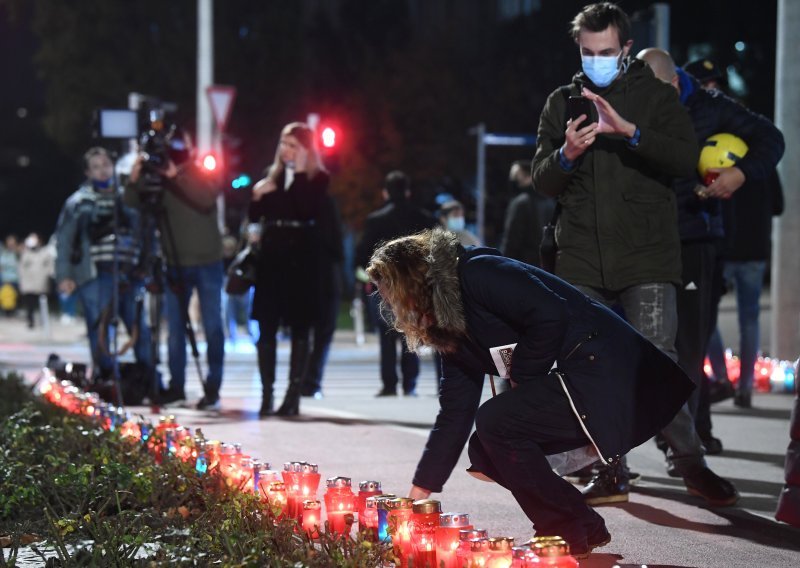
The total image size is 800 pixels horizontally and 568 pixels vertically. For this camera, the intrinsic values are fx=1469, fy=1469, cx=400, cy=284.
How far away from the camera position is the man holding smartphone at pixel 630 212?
665 centimetres

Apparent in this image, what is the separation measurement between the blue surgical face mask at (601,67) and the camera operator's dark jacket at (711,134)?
1089 millimetres

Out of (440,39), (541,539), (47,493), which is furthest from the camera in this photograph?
(440,39)

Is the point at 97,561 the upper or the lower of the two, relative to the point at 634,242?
lower

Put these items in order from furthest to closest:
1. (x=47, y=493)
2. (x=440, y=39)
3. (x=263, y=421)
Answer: (x=440, y=39), (x=263, y=421), (x=47, y=493)

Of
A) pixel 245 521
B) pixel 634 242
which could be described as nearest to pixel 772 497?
pixel 634 242

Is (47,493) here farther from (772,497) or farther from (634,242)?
(772,497)

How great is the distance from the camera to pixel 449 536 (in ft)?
15.2

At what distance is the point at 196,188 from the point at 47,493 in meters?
5.15

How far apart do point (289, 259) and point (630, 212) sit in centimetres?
444

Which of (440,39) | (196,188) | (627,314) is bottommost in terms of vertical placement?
(627,314)

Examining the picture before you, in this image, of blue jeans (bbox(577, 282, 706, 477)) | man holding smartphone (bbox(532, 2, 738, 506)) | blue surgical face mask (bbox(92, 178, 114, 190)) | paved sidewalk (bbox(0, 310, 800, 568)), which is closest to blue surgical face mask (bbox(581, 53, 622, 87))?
man holding smartphone (bbox(532, 2, 738, 506))

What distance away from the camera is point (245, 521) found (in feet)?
17.0

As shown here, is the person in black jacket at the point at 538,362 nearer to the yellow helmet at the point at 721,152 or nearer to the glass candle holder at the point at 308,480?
the glass candle holder at the point at 308,480

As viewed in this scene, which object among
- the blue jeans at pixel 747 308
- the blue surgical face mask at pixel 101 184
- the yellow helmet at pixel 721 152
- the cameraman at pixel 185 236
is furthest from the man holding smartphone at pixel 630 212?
the blue surgical face mask at pixel 101 184
